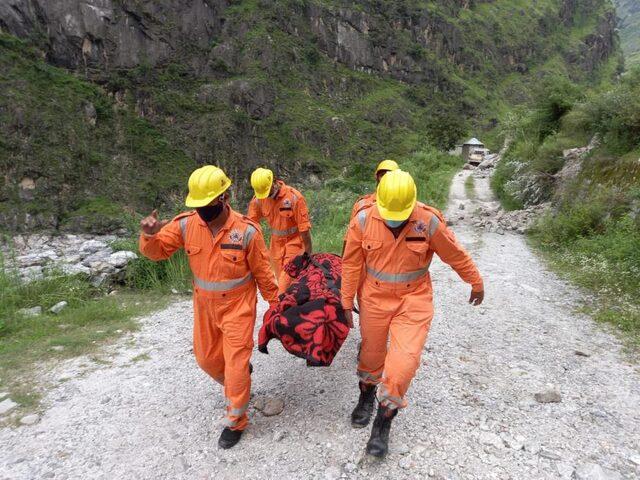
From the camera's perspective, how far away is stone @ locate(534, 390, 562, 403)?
10.4 feet

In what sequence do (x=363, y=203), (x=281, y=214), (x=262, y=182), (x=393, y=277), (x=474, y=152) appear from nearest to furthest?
(x=393, y=277)
(x=363, y=203)
(x=262, y=182)
(x=281, y=214)
(x=474, y=152)

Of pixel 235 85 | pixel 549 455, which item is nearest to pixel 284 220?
pixel 549 455

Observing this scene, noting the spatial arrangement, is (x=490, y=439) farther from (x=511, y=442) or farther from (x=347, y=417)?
(x=347, y=417)

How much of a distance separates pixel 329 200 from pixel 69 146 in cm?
5169

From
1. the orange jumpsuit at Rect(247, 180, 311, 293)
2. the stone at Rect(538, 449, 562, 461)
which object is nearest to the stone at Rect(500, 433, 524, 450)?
the stone at Rect(538, 449, 562, 461)

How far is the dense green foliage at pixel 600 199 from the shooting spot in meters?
5.70

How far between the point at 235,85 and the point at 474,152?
46.0 m

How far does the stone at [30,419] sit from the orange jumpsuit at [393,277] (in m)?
2.38

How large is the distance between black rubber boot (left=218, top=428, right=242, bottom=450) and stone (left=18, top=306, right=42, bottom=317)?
3.58m

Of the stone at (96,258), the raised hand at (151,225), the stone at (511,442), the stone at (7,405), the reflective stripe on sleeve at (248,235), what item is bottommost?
the stone at (7,405)

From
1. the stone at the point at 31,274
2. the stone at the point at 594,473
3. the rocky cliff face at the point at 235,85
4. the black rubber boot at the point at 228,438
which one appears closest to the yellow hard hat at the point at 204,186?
the black rubber boot at the point at 228,438

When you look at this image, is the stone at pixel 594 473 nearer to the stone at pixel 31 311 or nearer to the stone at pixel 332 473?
the stone at pixel 332 473

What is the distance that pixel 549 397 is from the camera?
10.4 ft

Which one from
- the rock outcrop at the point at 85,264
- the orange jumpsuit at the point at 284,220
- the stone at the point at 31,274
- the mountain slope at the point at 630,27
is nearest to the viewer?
the orange jumpsuit at the point at 284,220
